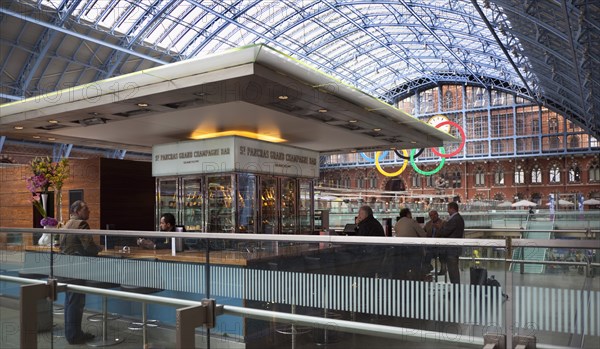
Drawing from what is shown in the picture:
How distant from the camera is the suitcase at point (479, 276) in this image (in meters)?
2.54

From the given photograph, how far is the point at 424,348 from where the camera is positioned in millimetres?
2707

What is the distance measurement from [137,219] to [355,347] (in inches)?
497

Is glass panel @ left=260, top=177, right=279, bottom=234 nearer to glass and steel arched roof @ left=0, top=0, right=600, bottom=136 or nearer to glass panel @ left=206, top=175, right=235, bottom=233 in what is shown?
glass panel @ left=206, top=175, right=235, bottom=233

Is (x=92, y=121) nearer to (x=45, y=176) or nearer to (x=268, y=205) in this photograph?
(x=45, y=176)

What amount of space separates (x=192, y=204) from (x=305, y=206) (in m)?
3.48

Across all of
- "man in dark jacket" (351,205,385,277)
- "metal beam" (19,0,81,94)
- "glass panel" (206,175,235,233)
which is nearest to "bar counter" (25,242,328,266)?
"man in dark jacket" (351,205,385,277)

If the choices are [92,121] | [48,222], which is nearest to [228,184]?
[92,121]

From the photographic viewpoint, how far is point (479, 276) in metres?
2.55

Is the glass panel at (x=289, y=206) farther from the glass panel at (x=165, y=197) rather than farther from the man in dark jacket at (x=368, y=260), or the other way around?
the man in dark jacket at (x=368, y=260)

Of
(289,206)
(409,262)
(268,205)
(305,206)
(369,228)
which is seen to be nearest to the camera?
(409,262)

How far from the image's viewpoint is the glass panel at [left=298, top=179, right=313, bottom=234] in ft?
48.2

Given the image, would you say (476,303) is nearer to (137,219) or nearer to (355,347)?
(355,347)

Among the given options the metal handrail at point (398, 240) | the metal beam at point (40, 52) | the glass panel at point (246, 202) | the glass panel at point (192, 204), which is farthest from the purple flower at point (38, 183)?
the metal beam at point (40, 52)

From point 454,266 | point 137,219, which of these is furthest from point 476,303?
point 137,219
